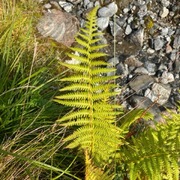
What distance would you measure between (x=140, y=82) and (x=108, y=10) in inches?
37.9

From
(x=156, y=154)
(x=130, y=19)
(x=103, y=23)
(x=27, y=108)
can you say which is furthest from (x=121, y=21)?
(x=156, y=154)

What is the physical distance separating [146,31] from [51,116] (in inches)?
88.0

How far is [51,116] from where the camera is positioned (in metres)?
2.98

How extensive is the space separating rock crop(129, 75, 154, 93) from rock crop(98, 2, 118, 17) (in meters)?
0.84

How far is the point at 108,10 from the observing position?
15.6 ft

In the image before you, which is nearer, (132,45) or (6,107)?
(6,107)

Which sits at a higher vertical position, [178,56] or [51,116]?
[51,116]

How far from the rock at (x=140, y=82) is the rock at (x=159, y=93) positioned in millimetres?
66

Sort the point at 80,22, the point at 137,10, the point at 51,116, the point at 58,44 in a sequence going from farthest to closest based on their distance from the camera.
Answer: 1. the point at 137,10
2. the point at 80,22
3. the point at 58,44
4. the point at 51,116

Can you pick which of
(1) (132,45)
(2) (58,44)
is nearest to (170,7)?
(1) (132,45)

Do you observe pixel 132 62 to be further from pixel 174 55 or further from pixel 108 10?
pixel 108 10

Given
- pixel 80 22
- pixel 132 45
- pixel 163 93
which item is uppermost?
pixel 80 22

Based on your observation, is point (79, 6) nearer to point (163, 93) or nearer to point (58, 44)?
point (58, 44)

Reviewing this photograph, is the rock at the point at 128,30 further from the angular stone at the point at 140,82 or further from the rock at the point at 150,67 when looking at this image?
the angular stone at the point at 140,82
